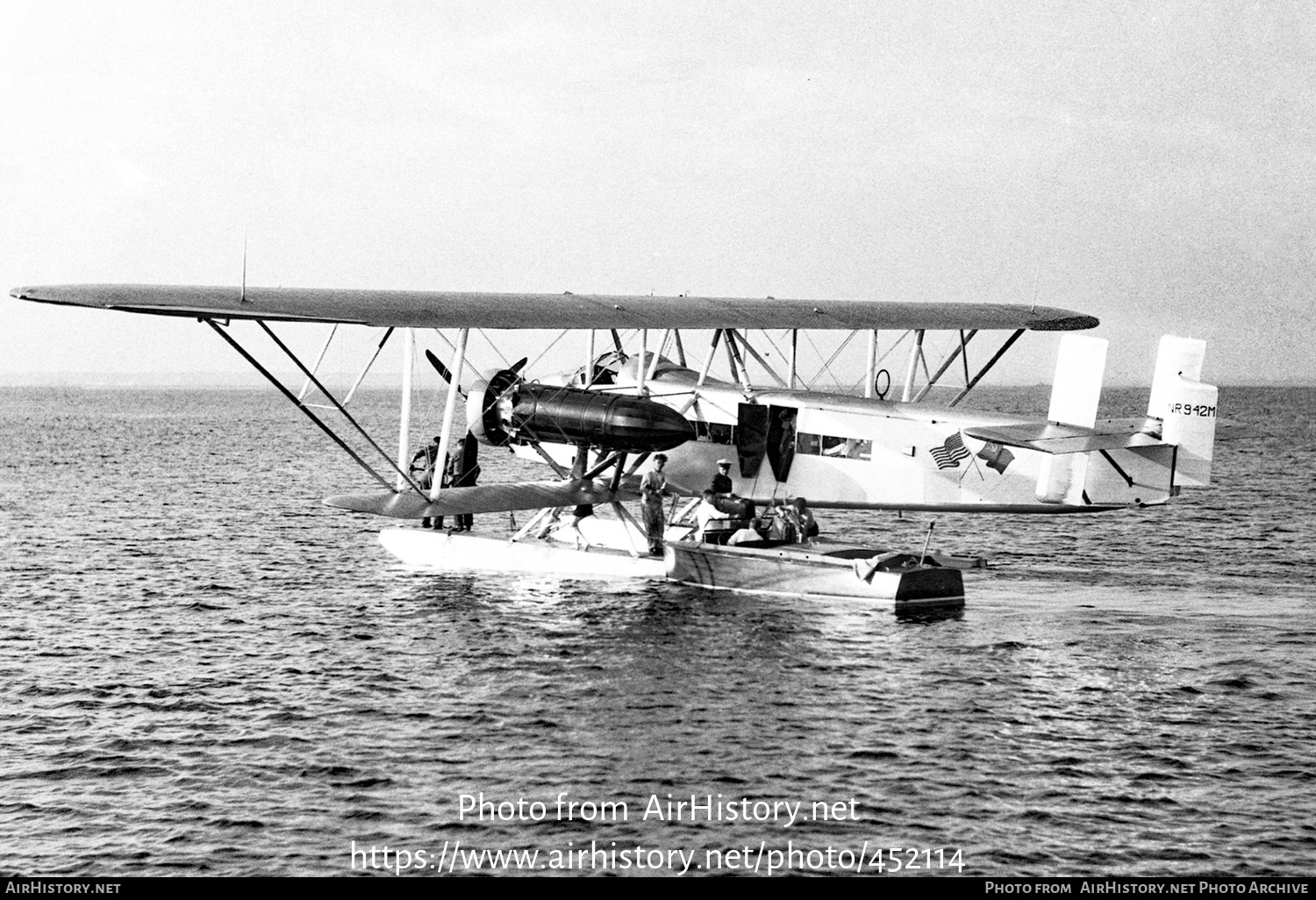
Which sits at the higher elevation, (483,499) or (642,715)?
(483,499)

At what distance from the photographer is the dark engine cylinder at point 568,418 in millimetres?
22703

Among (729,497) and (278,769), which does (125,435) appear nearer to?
(729,497)

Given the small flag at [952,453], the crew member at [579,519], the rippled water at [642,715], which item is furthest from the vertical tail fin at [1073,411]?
the crew member at [579,519]

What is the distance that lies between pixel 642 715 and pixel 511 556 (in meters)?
9.50

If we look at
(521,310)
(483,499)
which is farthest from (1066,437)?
(483,499)

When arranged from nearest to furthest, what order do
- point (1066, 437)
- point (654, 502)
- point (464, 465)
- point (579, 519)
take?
point (1066, 437) < point (654, 502) < point (579, 519) < point (464, 465)

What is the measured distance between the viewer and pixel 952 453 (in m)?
22.2

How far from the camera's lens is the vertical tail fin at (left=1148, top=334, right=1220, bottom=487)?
70.1 feet

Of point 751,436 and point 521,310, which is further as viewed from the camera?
point 751,436

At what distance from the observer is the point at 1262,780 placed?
1390cm

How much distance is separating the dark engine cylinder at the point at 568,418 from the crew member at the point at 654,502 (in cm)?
75

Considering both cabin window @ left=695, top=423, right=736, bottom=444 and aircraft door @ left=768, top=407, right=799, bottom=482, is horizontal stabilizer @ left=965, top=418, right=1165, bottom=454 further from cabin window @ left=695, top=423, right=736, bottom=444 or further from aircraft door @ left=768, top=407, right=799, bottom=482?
cabin window @ left=695, top=423, right=736, bottom=444

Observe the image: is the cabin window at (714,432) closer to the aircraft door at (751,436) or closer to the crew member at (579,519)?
the aircraft door at (751,436)

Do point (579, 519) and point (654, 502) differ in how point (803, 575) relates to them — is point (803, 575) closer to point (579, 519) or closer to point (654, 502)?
point (654, 502)
